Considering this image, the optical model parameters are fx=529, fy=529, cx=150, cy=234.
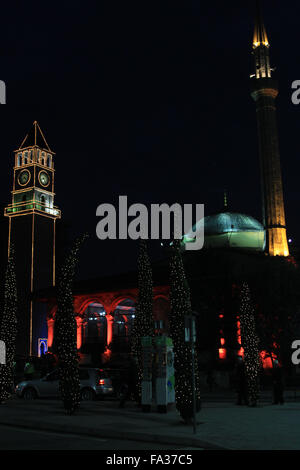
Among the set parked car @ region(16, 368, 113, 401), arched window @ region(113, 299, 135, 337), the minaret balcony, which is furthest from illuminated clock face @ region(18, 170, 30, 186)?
parked car @ region(16, 368, 113, 401)

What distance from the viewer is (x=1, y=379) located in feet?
57.0

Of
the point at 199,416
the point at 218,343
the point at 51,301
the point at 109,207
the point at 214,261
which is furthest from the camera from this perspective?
the point at 51,301

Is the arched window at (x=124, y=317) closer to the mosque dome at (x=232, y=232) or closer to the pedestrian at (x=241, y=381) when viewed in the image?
the mosque dome at (x=232, y=232)

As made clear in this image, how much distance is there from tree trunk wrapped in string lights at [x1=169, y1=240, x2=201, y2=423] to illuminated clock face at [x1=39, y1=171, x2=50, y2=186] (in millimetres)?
51756

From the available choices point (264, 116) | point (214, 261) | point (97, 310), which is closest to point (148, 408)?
point (214, 261)

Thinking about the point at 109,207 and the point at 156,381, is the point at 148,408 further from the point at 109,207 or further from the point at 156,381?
the point at 109,207

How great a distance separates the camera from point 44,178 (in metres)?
63.8

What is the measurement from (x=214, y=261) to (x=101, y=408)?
3165 centimetres

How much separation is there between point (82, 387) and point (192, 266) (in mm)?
25559

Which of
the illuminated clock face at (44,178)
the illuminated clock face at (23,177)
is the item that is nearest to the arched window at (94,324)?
the illuminated clock face at (44,178)

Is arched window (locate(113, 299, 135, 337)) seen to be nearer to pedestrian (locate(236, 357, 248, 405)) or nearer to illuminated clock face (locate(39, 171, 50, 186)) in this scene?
illuminated clock face (locate(39, 171, 50, 186))

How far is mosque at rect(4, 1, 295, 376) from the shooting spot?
36031 millimetres

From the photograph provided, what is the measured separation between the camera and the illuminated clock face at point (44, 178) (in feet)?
207
